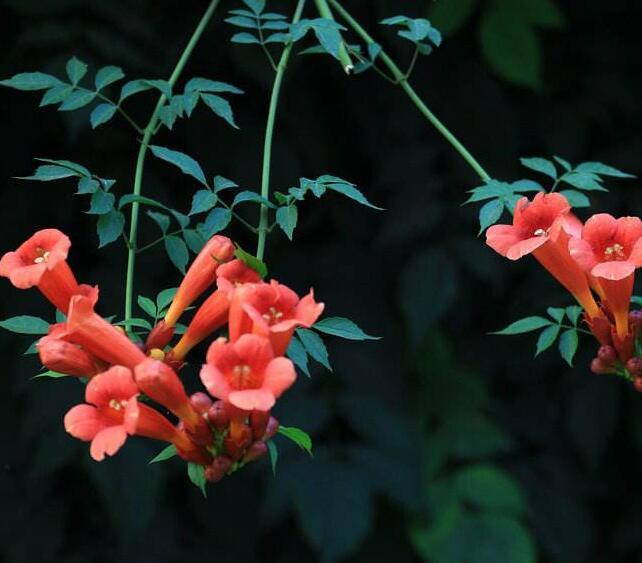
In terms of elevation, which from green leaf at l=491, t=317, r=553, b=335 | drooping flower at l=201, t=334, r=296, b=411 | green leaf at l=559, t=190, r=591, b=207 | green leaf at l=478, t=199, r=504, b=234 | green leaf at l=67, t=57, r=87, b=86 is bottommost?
green leaf at l=491, t=317, r=553, b=335

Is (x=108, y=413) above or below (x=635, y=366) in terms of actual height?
above

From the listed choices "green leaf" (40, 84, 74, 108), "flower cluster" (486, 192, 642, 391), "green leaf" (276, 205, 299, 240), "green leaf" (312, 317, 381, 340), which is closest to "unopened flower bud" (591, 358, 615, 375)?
"flower cluster" (486, 192, 642, 391)

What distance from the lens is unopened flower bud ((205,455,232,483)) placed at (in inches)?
64.7

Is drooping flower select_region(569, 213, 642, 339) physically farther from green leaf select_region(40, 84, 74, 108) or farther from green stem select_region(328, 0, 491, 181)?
green leaf select_region(40, 84, 74, 108)

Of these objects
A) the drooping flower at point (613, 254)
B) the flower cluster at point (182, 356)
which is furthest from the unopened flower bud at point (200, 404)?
the drooping flower at point (613, 254)

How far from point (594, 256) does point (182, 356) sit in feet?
2.24

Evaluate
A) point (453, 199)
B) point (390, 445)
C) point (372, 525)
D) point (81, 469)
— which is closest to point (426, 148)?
point (453, 199)

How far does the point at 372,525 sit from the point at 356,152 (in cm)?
115

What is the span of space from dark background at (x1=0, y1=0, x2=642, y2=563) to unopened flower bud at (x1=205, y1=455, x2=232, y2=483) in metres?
1.33

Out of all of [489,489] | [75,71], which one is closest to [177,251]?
[75,71]

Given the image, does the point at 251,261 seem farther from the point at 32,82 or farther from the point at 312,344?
the point at 32,82

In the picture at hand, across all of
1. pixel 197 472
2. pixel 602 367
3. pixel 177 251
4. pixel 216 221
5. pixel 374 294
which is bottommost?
pixel 374 294

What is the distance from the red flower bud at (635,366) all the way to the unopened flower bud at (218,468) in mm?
722

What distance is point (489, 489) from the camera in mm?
3502
